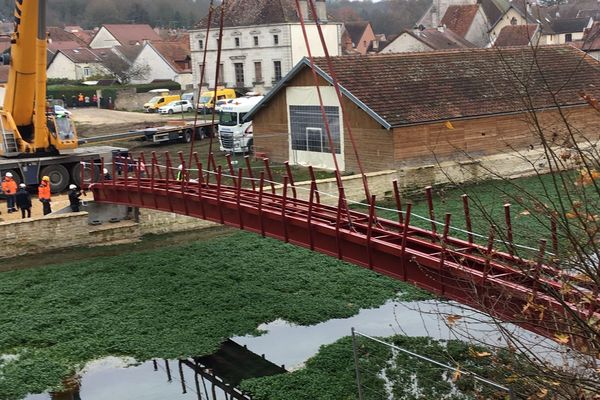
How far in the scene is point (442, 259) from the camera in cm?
1105

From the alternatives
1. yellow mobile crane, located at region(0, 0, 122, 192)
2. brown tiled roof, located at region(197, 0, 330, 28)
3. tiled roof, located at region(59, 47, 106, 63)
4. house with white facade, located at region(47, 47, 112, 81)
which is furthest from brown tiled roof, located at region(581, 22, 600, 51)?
tiled roof, located at region(59, 47, 106, 63)

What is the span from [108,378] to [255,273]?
5.72 metres

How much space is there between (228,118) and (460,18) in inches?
1844

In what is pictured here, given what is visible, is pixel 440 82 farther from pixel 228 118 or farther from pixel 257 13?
pixel 257 13

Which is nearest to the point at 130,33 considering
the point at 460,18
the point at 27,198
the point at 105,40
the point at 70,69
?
the point at 105,40

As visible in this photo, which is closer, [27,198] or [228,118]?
[27,198]

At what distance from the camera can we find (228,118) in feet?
125

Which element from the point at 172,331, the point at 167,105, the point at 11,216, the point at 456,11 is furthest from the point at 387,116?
the point at 456,11

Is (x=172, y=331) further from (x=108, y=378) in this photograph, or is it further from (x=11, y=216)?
(x=11, y=216)

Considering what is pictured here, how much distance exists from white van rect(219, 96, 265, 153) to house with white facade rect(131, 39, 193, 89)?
4233 centimetres

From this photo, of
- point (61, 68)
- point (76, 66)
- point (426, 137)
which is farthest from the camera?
point (61, 68)

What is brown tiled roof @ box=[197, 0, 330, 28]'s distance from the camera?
68.6 metres

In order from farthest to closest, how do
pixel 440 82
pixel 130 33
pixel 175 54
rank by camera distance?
pixel 130 33 < pixel 175 54 < pixel 440 82

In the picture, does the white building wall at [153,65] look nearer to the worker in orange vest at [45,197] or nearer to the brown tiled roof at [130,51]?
the brown tiled roof at [130,51]
